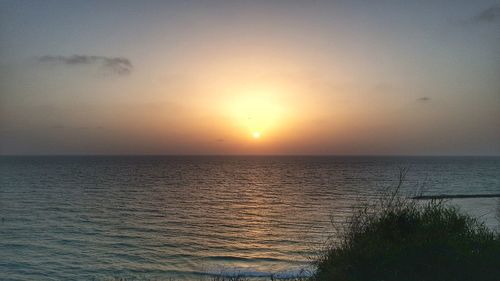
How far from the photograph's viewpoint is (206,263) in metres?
28.9

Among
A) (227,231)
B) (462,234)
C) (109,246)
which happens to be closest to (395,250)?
(462,234)

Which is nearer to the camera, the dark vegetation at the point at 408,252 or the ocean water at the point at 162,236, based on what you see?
the dark vegetation at the point at 408,252

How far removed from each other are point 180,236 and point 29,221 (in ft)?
63.4

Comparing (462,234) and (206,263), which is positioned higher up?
(462,234)

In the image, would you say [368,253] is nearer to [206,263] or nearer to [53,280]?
[206,263]

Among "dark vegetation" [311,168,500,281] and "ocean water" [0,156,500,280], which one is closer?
"dark vegetation" [311,168,500,281]

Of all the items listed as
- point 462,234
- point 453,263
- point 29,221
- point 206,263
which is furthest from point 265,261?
point 29,221

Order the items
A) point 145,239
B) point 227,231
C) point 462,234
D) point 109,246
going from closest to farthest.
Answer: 1. point 462,234
2. point 109,246
3. point 145,239
4. point 227,231

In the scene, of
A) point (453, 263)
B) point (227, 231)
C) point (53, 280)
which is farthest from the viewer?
point (227, 231)

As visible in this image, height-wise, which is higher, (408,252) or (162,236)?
(408,252)

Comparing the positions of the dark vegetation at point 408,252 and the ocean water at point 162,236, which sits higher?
the dark vegetation at point 408,252

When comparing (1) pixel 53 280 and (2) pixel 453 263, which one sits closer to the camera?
(2) pixel 453 263

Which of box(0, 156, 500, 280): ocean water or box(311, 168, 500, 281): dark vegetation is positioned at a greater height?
box(311, 168, 500, 281): dark vegetation

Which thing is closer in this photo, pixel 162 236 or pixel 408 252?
pixel 408 252
